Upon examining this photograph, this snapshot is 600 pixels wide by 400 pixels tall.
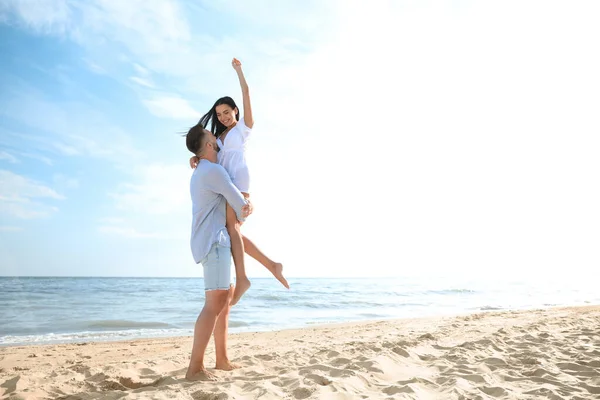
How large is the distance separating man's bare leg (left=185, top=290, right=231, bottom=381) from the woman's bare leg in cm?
14

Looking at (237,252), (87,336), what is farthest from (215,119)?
(87,336)

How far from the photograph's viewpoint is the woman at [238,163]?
3.48m

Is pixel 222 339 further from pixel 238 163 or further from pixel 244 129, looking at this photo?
pixel 244 129

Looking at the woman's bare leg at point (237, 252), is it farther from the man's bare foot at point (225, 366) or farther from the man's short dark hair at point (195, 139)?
the man's bare foot at point (225, 366)

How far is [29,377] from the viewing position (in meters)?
3.65

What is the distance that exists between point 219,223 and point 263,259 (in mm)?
561

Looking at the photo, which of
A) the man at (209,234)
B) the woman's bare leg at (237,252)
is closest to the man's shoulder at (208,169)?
the man at (209,234)

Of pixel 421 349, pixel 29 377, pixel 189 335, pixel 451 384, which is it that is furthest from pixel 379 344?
pixel 189 335

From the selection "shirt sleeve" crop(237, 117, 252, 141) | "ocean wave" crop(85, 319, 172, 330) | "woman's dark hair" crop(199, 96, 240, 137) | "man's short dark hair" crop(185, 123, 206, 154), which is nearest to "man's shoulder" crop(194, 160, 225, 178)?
"man's short dark hair" crop(185, 123, 206, 154)

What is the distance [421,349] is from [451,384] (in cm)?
135

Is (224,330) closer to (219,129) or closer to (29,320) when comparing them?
(219,129)

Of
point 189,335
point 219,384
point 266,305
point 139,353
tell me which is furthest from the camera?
point 266,305

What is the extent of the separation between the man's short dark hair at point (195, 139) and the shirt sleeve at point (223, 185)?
0.26 meters

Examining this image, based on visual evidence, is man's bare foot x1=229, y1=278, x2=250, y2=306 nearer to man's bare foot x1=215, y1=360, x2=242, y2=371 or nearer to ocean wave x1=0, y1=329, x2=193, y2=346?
man's bare foot x1=215, y1=360, x2=242, y2=371
